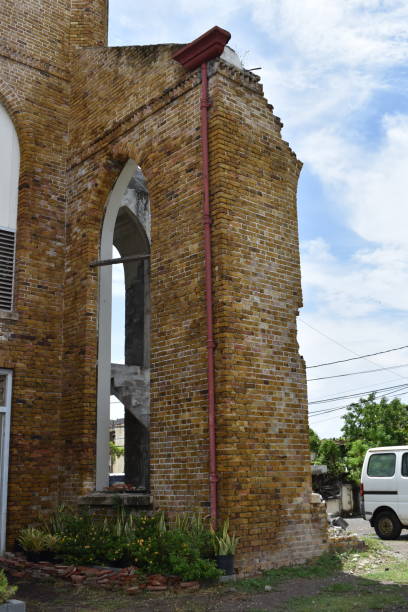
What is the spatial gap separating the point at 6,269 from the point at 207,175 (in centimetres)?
428

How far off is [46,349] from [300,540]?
5275 mm

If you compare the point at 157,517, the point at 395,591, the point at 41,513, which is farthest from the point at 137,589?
the point at 41,513

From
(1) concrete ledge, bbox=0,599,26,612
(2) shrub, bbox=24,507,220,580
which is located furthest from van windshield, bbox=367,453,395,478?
(1) concrete ledge, bbox=0,599,26,612

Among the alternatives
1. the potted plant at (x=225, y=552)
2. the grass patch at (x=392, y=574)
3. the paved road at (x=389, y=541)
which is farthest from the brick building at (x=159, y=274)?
the paved road at (x=389, y=541)

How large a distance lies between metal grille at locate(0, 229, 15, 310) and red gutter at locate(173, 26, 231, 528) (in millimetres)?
4149

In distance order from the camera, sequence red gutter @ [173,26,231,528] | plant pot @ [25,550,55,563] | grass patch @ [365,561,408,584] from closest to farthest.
A: 1. grass patch @ [365,561,408,584]
2. red gutter @ [173,26,231,528]
3. plant pot @ [25,550,55,563]

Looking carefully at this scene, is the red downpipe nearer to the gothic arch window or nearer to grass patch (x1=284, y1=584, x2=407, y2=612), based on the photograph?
grass patch (x1=284, y1=584, x2=407, y2=612)

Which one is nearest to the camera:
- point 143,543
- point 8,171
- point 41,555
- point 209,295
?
point 143,543

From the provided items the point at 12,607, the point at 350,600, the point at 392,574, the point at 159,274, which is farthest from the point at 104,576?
the point at 159,274

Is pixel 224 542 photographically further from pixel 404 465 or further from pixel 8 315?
pixel 404 465

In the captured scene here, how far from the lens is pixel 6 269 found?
1110 centimetres

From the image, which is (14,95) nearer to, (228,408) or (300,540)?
(228,408)

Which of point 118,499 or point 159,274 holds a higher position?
point 159,274

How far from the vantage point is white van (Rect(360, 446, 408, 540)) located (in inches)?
492
